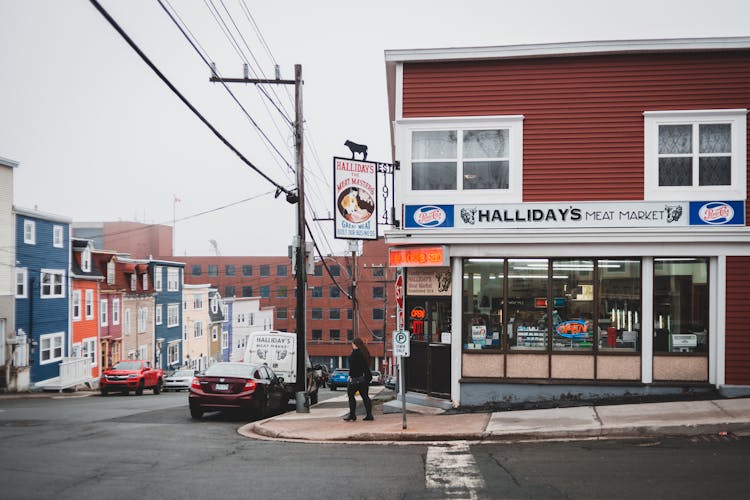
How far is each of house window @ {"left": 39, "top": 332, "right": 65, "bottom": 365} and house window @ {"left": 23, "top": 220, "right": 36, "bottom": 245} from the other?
512 cm

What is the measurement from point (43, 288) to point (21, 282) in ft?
6.93

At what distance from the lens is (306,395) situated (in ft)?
63.4

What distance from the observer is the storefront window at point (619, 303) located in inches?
621

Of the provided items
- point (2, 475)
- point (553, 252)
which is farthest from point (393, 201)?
point (2, 475)

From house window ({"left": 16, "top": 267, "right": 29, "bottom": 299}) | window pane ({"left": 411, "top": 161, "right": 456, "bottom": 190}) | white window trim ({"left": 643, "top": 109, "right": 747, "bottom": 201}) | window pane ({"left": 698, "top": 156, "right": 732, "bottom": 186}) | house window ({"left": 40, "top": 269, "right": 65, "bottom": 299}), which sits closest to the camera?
white window trim ({"left": 643, "top": 109, "right": 747, "bottom": 201})

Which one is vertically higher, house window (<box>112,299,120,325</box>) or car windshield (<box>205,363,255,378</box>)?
car windshield (<box>205,363,255,378</box>)

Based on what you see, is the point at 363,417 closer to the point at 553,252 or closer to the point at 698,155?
the point at 553,252

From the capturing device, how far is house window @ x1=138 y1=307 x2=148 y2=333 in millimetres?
52594

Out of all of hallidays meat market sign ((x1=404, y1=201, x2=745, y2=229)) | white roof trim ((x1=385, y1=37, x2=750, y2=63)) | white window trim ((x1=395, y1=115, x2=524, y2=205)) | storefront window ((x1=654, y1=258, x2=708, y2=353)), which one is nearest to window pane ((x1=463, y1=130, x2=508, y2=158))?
white window trim ((x1=395, y1=115, x2=524, y2=205))

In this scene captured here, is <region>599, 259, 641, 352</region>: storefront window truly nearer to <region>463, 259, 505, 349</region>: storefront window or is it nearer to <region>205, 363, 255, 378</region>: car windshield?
<region>463, 259, 505, 349</region>: storefront window

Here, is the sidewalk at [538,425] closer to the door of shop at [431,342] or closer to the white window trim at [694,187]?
the door of shop at [431,342]

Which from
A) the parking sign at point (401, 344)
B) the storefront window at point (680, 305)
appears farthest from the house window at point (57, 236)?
the storefront window at point (680, 305)

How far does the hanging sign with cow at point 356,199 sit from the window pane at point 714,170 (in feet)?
22.7

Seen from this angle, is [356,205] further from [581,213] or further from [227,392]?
[227,392]
